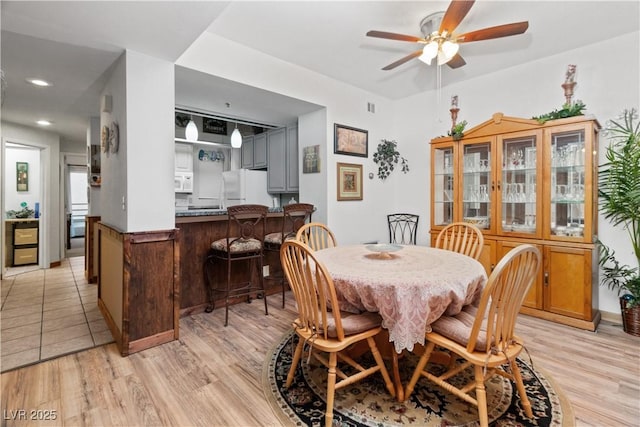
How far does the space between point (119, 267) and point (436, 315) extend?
2374mm

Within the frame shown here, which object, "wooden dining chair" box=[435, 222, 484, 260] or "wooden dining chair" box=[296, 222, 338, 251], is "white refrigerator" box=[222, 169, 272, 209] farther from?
"wooden dining chair" box=[435, 222, 484, 260]

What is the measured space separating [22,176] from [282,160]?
520 centimetres

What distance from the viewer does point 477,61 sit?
3428 millimetres

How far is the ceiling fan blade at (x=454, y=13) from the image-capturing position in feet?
6.11

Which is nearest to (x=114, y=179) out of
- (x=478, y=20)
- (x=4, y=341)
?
(x=4, y=341)

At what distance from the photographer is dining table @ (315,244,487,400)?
60.9 inches

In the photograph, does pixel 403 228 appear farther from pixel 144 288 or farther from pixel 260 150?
pixel 144 288

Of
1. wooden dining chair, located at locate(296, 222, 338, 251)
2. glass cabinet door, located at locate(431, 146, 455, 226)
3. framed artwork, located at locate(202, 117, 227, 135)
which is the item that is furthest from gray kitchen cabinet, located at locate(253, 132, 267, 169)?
glass cabinet door, located at locate(431, 146, 455, 226)

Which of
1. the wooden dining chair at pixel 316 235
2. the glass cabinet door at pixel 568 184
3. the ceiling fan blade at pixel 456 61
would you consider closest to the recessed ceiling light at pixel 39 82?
the wooden dining chair at pixel 316 235

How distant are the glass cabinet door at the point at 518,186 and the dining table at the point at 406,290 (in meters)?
1.64

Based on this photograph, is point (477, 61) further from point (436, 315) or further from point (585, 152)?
point (436, 315)

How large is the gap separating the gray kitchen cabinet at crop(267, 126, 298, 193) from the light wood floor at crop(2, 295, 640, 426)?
7.88ft

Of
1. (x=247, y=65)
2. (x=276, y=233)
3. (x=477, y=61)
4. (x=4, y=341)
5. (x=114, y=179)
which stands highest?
(x=477, y=61)

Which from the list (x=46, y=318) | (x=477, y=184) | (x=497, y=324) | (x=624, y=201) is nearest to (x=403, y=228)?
(x=477, y=184)
